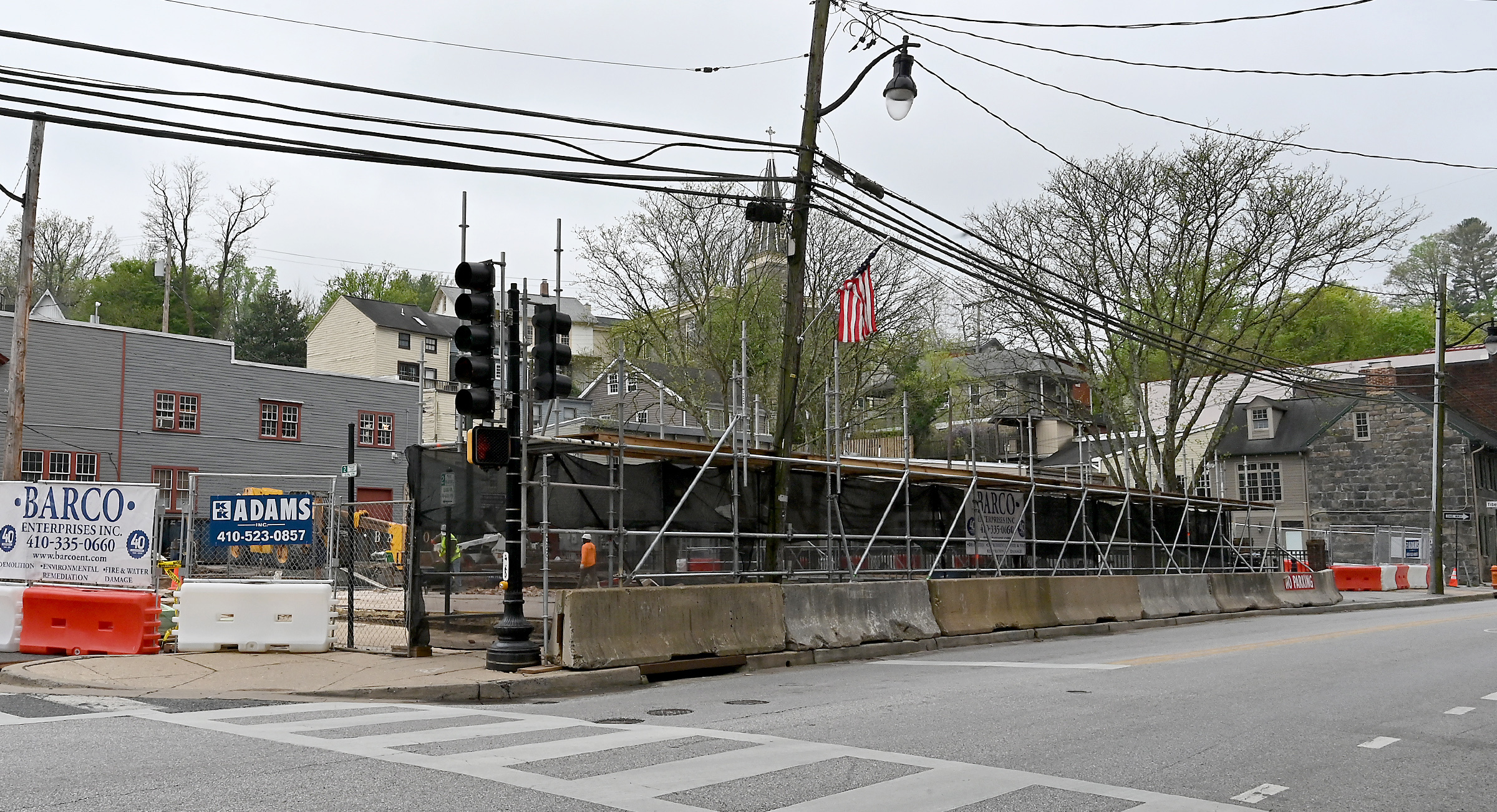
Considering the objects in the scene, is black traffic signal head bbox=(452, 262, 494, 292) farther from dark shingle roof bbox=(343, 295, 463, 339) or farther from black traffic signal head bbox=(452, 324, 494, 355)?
A: dark shingle roof bbox=(343, 295, 463, 339)

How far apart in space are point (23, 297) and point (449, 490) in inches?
514

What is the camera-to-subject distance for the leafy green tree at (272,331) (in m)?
67.3

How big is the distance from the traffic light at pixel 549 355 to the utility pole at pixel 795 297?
3.86 meters

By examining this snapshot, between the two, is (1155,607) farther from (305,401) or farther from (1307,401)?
(1307,401)

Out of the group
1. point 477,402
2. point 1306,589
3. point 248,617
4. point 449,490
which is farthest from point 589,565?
point 1306,589

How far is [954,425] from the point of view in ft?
217

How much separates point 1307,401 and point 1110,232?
87.1ft

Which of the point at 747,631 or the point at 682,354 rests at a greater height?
the point at 682,354

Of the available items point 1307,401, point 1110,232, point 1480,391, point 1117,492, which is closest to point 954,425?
point 1307,401

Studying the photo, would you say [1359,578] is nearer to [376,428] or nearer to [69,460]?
[376,428]

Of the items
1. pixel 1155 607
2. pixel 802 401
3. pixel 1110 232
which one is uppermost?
pixel 1110 232

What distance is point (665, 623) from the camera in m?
13.8

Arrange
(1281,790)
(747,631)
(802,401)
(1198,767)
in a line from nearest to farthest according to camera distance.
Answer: (1281,790), (1198,767), (747,631), (802,401)

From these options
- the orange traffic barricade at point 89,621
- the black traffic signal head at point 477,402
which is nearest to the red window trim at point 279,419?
the orange traffic barricade at point 89,621
